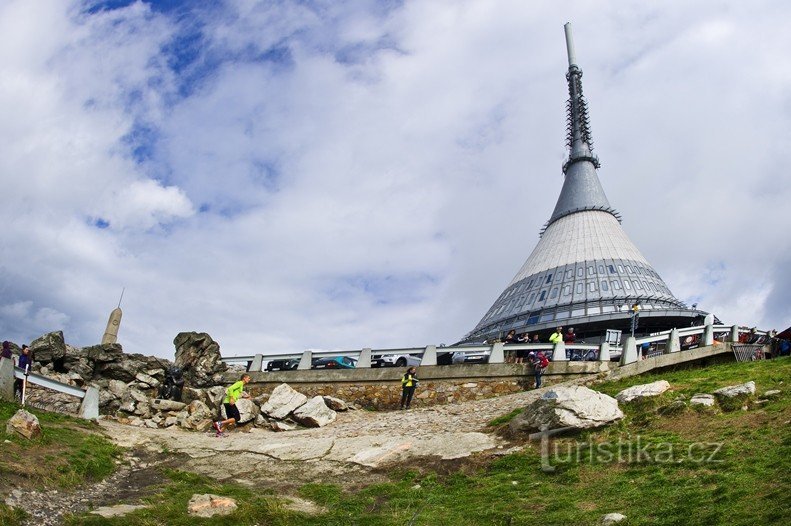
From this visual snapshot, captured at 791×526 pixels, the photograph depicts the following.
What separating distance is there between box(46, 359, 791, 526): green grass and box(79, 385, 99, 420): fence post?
Answer: 5880mm

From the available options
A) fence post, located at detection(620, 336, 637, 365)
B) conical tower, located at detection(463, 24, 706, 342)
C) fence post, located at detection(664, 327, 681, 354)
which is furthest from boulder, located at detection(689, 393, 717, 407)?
conical tower, located at detection(463, 24, 706, 342)

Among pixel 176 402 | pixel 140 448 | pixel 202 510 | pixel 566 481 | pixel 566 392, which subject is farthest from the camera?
pixel 176 402

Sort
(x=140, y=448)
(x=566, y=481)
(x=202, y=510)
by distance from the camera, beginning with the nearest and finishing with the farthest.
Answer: (x=202, y=510)
(x=566, y=481)
(x=140, y=448)

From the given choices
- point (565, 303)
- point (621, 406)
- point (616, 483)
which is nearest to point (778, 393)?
point (621, 406)

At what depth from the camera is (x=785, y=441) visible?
1162 centimetres

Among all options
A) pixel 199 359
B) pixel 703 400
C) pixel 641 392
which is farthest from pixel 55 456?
pixel 703 400

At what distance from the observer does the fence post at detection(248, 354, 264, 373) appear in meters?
26.3

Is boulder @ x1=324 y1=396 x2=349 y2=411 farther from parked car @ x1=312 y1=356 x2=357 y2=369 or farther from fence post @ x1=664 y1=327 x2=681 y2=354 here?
fence post @ x1=664 y1=327 x2=681 y2=354

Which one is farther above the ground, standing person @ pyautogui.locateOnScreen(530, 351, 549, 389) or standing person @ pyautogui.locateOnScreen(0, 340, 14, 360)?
standing person @ pyautogui.locateOnScreen(530, 351, 549, 389)

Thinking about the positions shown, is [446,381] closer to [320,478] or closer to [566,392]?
[566,392]

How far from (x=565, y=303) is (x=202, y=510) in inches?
1411

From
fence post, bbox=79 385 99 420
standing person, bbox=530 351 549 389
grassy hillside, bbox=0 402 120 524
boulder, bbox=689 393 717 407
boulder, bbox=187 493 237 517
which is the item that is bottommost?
boulder, bbox=187 493 237 517

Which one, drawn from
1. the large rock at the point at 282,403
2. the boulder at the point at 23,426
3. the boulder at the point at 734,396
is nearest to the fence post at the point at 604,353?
the boulder at the point at 734,396

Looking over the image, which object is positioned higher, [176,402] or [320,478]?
[176,402]
